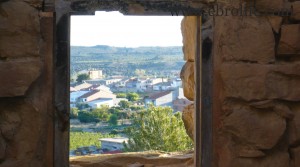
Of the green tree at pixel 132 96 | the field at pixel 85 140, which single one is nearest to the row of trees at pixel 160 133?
the field at pixel 85 140

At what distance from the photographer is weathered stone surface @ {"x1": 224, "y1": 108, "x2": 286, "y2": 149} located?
3.86 m

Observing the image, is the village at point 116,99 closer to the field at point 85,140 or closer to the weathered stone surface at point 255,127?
the field at point 85,140

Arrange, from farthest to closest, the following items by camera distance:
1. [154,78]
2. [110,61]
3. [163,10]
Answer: [154,78] < [110,61] < [163,10]

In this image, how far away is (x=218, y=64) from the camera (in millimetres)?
3859

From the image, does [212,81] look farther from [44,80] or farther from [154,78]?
[154,78]

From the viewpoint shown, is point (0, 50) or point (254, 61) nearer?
point (0, 50)

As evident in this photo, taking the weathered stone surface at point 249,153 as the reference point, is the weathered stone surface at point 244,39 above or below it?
above

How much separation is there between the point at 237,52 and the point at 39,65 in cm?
157

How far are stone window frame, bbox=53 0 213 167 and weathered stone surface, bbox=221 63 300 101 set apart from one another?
0.53 ft

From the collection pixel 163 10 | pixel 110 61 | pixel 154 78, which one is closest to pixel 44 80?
pixel 163 10

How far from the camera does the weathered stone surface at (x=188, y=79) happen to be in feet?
22.3

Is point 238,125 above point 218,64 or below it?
below

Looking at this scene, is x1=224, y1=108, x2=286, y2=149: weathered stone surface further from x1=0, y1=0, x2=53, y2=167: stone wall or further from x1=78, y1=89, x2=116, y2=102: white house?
x1=78, y1=89, x2=116, y2=102: white house

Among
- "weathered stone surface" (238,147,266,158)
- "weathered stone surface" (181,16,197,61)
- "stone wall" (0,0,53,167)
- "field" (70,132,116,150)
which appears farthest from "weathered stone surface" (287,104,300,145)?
"field" (70,132,116,150)
